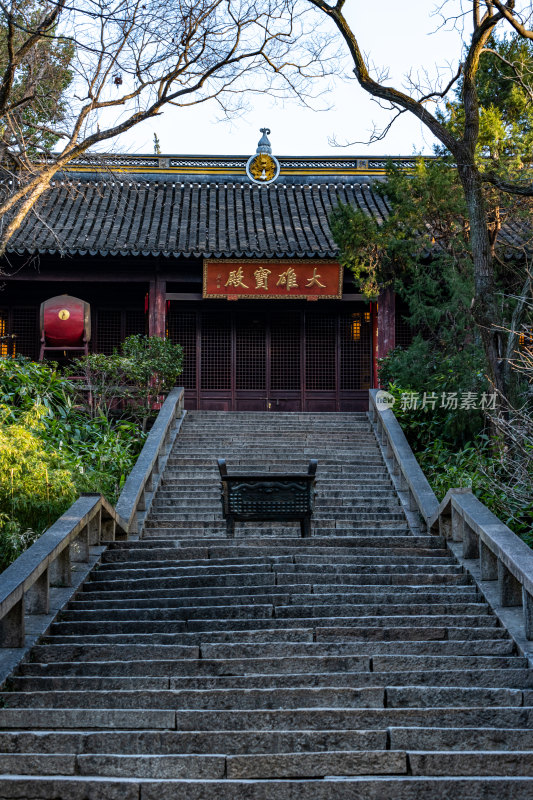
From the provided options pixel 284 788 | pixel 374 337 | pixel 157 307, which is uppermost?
pixel 157 307

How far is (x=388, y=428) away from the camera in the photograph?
11.6m

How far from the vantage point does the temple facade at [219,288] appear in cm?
1559

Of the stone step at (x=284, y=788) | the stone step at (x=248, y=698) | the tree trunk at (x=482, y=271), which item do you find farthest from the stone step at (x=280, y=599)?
the tree trunk at (x=482, y=271)

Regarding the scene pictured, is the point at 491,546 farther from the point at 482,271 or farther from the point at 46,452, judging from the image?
the point at 46,452

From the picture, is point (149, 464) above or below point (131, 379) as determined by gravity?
below

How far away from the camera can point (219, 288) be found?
15.7 meters

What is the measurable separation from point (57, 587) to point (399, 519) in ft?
14.1

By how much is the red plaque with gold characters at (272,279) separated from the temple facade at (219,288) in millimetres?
17

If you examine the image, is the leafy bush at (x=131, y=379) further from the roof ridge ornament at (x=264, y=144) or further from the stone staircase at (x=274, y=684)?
the roof ridge ornament at (x=264, y=144)

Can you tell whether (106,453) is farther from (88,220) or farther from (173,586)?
(88,220)

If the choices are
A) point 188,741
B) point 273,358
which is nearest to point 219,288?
point 273,358

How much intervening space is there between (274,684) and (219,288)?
37.7 ft

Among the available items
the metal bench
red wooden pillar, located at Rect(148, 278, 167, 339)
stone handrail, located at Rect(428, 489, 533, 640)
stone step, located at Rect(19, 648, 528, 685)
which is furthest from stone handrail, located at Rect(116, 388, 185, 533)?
stone step, located at Rect(19, 648, 528, 685)

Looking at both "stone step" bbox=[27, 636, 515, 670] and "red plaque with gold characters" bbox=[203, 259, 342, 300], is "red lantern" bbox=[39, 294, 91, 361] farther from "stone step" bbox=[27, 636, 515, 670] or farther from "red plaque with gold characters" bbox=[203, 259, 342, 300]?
"stone step" bbox=[27, 636, 515, 670]
